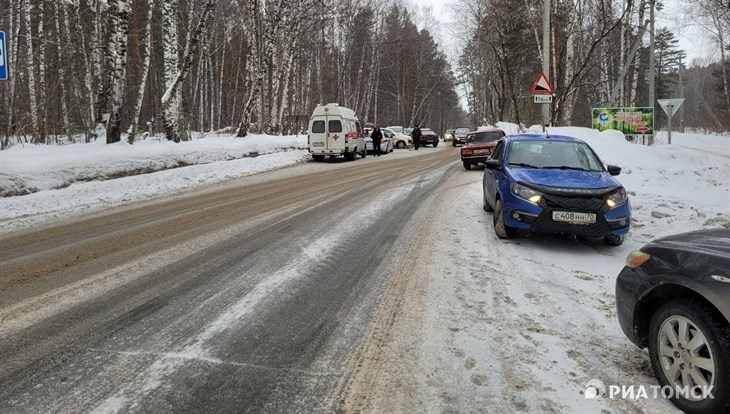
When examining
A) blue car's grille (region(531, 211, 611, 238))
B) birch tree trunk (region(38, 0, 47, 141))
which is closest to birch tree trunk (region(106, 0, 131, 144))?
birch tree trunk (region(38, 0, 47, 141))

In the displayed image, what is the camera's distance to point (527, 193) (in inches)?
263

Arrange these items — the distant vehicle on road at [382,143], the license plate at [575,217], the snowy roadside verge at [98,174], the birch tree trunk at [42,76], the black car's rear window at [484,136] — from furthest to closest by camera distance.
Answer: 1. the distant vehicle on road at [382,143]
2. the black car's rear window at [484,136]
3. the birch tree trunk at [42,76]
4. the snowy roadside verge at [98,174]
5. the license plate at [575,217]

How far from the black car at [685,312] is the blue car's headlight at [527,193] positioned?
3.35m

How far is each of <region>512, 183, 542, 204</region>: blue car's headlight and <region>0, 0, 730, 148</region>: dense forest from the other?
12.8 m

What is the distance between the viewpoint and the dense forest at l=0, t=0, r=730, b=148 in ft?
61.9

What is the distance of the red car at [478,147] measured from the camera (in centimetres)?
1775

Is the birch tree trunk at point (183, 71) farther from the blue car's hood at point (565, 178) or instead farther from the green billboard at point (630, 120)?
the green billboard at point (630, 120)

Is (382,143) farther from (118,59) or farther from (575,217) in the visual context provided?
(575,217)

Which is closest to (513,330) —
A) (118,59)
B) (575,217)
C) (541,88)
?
(575,217)

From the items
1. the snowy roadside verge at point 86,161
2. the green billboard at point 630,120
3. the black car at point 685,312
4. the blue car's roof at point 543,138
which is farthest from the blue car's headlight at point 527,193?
the green billboard at point 630,120

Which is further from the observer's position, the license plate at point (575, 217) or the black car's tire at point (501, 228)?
the black car's tire at point (501, 228)

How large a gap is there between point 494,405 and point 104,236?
6422 mm

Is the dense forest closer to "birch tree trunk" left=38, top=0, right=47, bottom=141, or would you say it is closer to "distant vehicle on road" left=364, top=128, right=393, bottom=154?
"birch tree trunk" left=38, top=0, right=47, bottom=141

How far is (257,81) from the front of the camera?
75.7 ft
